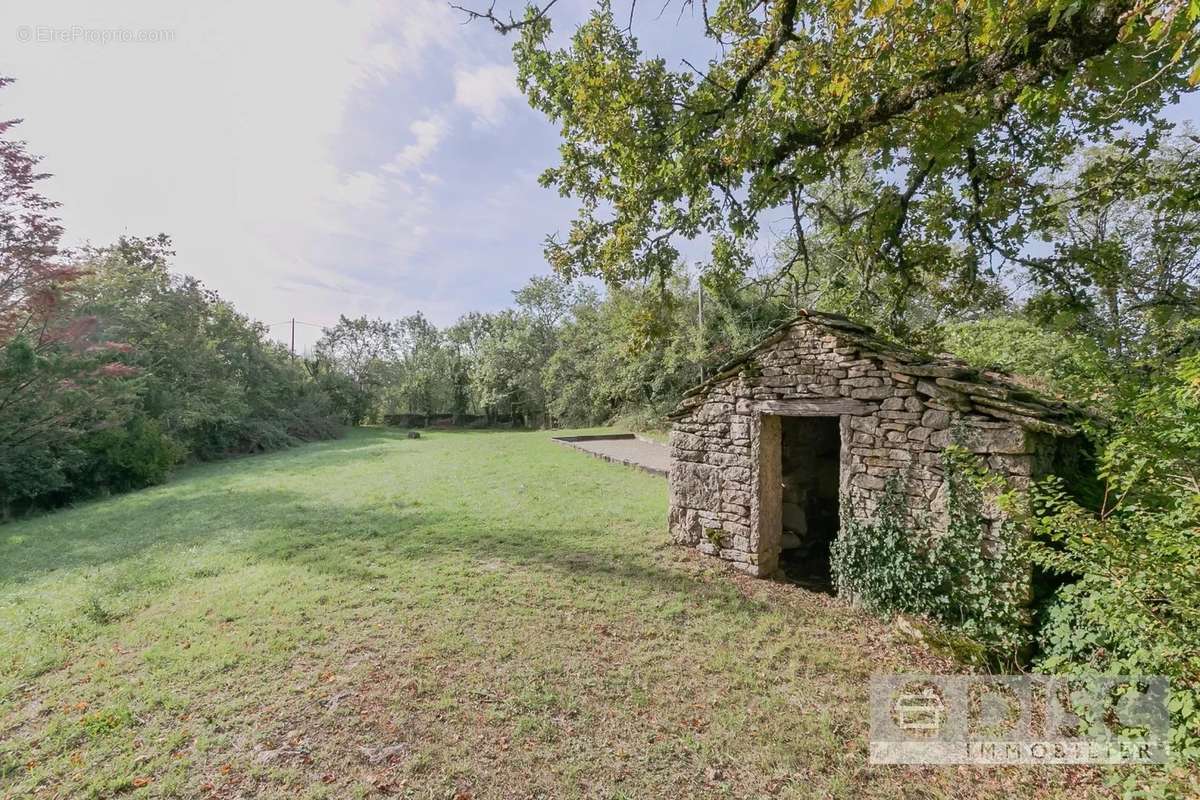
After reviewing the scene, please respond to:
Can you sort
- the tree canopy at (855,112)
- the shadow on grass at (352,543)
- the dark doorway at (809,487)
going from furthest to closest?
1. the dark doorway at (809,487)
2. the shadow on grass at (352,543)
3. the tree canopy at (855,112)

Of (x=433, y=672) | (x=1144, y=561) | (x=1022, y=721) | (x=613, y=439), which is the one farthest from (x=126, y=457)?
(x=1144, y=561)

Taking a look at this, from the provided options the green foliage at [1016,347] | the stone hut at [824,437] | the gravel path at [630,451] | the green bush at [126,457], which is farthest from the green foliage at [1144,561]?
the green bush at [126,457]

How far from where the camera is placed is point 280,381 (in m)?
24.4

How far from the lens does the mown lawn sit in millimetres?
2939

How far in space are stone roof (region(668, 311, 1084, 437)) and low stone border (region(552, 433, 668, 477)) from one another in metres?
7.61

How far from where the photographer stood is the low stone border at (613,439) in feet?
42.5

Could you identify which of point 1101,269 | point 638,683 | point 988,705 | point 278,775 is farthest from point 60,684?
point 1101,269

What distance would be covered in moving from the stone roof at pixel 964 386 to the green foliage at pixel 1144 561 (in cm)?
51

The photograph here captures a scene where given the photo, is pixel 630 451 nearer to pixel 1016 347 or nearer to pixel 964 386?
pixel 1016 347

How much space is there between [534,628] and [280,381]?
25290 millimetres

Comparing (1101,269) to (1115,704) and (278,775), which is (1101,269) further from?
(278,775)

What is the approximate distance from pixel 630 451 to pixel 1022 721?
44.2 feet

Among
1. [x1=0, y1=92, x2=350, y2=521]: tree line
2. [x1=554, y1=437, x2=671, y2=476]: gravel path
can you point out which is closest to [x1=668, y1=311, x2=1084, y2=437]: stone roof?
[x1=554, y1=437, x2=671, y2=476]: gravel path

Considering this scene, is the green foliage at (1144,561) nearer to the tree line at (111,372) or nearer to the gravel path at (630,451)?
the gravel path at (630,451)
